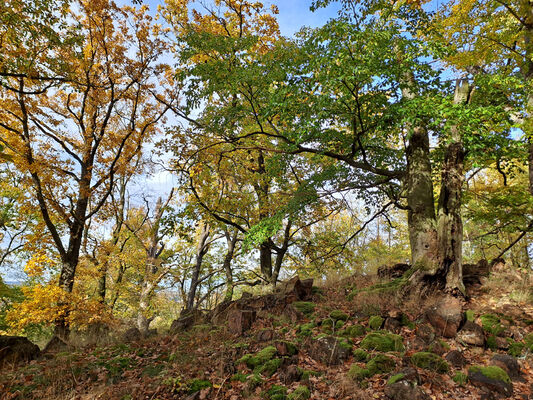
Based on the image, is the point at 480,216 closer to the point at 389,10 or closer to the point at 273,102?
the point at 389,10

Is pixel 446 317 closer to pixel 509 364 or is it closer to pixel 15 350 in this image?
pixel 509 364

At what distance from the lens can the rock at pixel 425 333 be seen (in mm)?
5778

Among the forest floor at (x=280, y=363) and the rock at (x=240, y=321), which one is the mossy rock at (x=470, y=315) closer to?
the forest floor at (x=280, y=363)

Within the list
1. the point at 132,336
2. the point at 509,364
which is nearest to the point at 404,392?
the point at 509,364

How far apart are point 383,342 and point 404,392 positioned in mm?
1569

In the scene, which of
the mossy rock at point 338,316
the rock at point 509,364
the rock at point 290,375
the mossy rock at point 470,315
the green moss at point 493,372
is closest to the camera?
the green moss at point 493,372

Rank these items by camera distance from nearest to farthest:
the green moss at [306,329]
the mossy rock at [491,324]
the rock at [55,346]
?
the mossy rock at [491,324] < the green moss at [306,329] < the rock at [55,346]

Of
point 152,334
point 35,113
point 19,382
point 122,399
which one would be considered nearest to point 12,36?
point 35,113

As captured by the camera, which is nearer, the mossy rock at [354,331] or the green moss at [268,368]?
the green moss at [268,368]

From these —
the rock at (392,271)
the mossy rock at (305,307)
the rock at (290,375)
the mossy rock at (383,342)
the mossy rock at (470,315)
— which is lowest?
the rock at (290,375)

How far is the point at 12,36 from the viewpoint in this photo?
6.65 meters

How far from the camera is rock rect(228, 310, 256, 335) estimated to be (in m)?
7.78

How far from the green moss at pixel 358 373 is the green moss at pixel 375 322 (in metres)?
1.72

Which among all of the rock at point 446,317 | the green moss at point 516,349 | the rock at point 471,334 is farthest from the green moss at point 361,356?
the green moss at point 516,349
